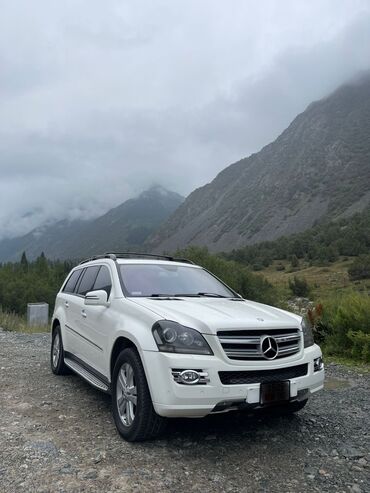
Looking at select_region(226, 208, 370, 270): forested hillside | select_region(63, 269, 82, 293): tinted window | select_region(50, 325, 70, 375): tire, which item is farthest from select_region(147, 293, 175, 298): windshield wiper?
select_region(226, 208, 370, 270): forested hillside

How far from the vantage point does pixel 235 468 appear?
149 inches

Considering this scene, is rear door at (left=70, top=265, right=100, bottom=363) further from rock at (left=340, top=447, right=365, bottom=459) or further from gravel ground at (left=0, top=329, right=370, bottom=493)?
rock at (left=340, top=447, right=365, bottom=459)

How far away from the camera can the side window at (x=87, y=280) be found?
6.24m

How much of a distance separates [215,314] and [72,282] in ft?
11.4

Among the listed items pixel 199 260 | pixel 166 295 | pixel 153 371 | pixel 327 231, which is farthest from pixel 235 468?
pixel 327 231

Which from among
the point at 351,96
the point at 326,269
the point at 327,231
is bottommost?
the point at 326,269

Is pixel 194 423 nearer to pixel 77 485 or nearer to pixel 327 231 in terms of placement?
pixel 77 485

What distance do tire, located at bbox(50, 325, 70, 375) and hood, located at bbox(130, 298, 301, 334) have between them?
2608mm

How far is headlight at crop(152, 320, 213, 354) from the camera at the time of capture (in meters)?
3.98

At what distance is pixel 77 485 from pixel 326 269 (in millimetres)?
46433

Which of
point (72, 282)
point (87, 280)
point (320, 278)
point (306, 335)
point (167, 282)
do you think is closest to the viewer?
point (306, 335)

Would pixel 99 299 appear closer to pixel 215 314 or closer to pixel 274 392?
pixel 215 314

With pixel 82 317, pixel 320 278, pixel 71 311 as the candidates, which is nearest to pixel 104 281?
pixel 82 317

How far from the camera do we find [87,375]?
547 cm
